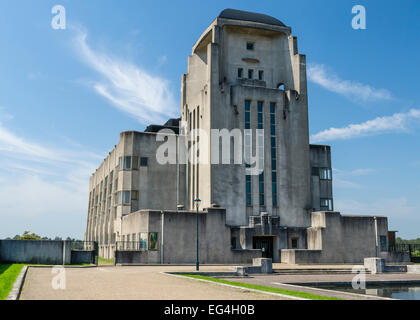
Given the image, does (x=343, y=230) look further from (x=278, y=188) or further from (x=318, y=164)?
(x=318, y=164)

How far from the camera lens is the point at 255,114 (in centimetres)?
4869

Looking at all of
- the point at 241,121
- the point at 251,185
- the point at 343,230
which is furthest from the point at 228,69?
the point at 343,230

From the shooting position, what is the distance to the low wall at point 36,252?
35.5 meters

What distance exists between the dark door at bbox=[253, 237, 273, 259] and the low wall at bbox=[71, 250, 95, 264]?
55.3 ft

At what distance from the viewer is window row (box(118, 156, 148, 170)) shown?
54.3 meters

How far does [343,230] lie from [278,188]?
26.1 ft

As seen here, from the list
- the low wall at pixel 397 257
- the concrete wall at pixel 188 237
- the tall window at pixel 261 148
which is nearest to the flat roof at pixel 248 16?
the tall window at pixel 261 148

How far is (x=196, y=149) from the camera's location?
50.8 meters

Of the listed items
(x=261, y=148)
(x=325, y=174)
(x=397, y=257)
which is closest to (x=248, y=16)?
(x=261, y=148)

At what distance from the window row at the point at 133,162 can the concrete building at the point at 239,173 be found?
0.12m

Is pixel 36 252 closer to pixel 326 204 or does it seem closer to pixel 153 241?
pixel 153 241

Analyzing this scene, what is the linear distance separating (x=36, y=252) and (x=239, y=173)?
2132cm

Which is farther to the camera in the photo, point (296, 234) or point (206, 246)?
point (296, 234)

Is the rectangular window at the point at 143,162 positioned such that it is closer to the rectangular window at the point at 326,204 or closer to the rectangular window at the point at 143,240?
the rectangular window at the point at 143,240
